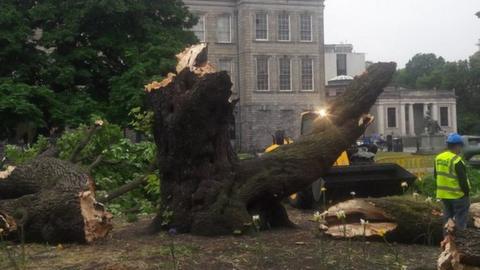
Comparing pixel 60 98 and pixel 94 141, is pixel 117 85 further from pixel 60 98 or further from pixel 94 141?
pixel 94 141

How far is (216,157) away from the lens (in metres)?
8.34

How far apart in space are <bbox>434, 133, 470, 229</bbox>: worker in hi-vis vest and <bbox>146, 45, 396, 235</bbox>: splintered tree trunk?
3.74 ft

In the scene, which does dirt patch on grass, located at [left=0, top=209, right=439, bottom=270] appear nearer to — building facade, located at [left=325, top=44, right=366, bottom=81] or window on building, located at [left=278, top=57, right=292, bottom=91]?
window on building, located at [left=278, top=57, right=292, bottom=91]

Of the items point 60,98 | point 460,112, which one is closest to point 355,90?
point 60,98

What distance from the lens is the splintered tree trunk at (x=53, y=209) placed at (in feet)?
26.2

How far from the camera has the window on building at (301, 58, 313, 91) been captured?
61312mm

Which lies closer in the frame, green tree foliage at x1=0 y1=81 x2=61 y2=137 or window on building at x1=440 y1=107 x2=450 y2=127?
green tree foliage at x1=0 y1=81 x2=61 y2=137

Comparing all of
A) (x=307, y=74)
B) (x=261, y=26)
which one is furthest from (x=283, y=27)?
(x=307, y=74)

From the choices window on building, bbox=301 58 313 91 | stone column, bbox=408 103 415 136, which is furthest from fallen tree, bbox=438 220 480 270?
stone column, bbox=408 103 415 136

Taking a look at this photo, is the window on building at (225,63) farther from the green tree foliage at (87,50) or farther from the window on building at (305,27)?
the green tree foliage at (87,50)

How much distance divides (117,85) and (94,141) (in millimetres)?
15341

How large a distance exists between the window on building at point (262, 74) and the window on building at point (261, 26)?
1892 millimetres

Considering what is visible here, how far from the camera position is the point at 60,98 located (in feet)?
96.7

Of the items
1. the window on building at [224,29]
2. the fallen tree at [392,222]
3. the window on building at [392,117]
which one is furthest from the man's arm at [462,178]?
the window on building at [392,117]
